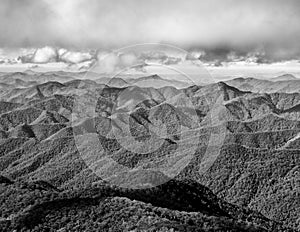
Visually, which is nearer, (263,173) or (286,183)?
(286,183)

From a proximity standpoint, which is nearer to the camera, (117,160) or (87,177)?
(87,177)

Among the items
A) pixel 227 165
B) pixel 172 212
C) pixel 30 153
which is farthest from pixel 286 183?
pixel 30 153

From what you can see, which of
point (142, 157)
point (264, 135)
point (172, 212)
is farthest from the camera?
point (264, 135)

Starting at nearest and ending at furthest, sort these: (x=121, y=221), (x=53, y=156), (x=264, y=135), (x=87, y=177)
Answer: (x=121, y=221) < (x=87, y=177) < (x=53, y=156) < (x=264, y=135)

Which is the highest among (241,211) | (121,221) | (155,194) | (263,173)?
(121,221)

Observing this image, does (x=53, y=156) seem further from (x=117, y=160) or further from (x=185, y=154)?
(x=185, y=154)

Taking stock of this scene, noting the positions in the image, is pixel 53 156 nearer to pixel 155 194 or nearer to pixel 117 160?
pixel 117 160

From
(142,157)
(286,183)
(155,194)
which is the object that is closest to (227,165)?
(286,183)

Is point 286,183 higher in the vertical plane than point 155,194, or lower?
lower

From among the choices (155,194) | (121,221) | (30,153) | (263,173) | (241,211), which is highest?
(121,221)
